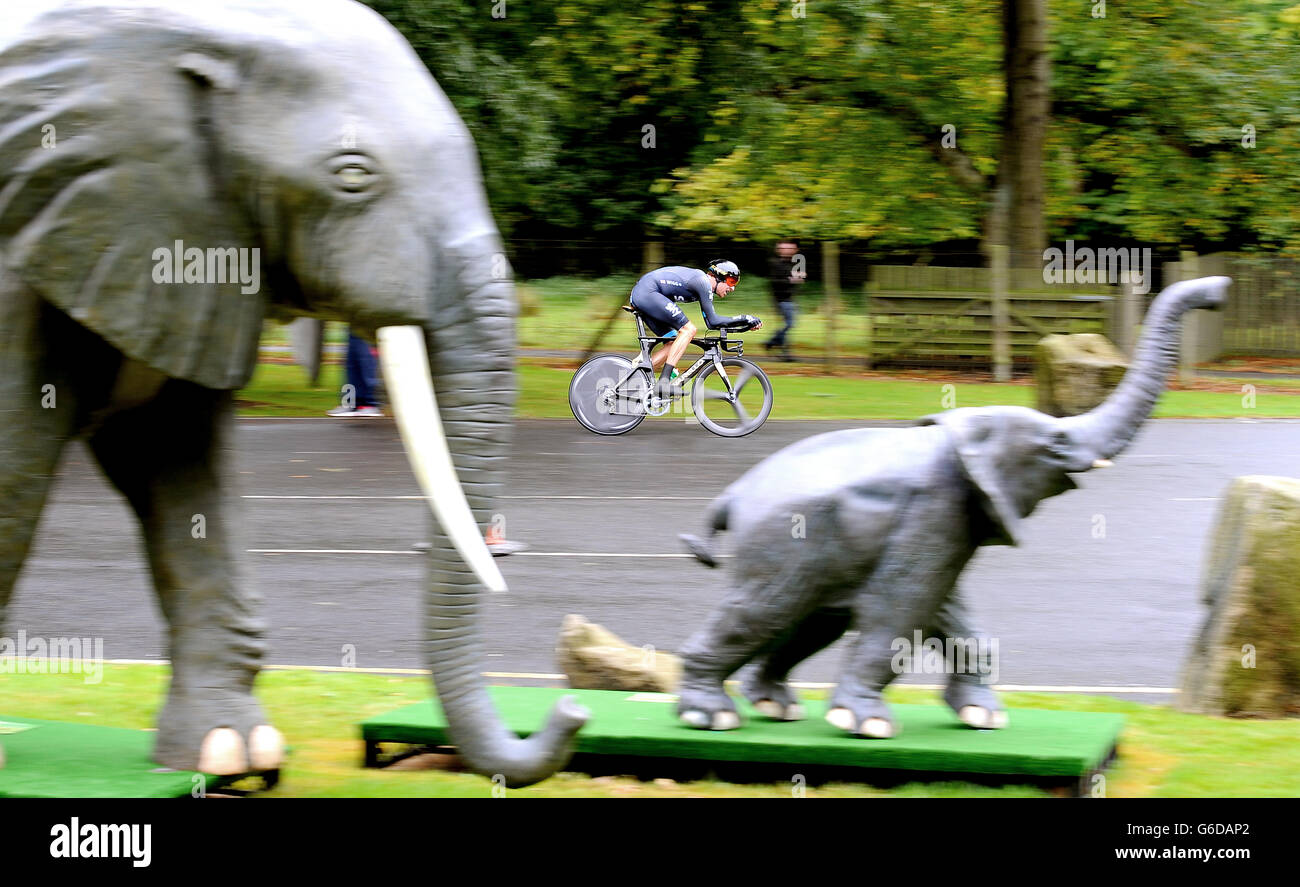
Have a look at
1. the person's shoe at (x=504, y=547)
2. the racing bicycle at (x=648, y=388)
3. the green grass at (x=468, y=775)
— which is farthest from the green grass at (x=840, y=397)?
the green grass at (x=468, y=775)

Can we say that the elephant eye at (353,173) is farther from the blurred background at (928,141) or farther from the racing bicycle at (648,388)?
the blurred background at (928,141)

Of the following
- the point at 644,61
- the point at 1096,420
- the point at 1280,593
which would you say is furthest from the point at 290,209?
the point at 644,61

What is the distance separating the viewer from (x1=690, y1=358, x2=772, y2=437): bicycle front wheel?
62.3 ft

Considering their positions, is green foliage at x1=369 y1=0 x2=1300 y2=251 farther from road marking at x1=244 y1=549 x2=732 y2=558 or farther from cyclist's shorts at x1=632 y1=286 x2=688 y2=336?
road marking at x1=244 y1=549 x2=732 y2=558

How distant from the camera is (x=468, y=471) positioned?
460 cm

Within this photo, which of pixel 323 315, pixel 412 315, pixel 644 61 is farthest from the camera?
pixel 644 61

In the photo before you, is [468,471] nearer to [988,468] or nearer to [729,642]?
[729,642]

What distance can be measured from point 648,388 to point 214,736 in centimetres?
1356

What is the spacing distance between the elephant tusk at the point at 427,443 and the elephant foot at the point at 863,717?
1731mm

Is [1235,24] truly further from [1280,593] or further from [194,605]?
[194,605]

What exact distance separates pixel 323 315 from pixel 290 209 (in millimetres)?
364

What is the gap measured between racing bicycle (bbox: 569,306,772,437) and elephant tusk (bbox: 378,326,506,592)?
1394cm

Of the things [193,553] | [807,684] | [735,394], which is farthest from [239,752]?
[735,394]

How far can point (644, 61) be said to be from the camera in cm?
2700
